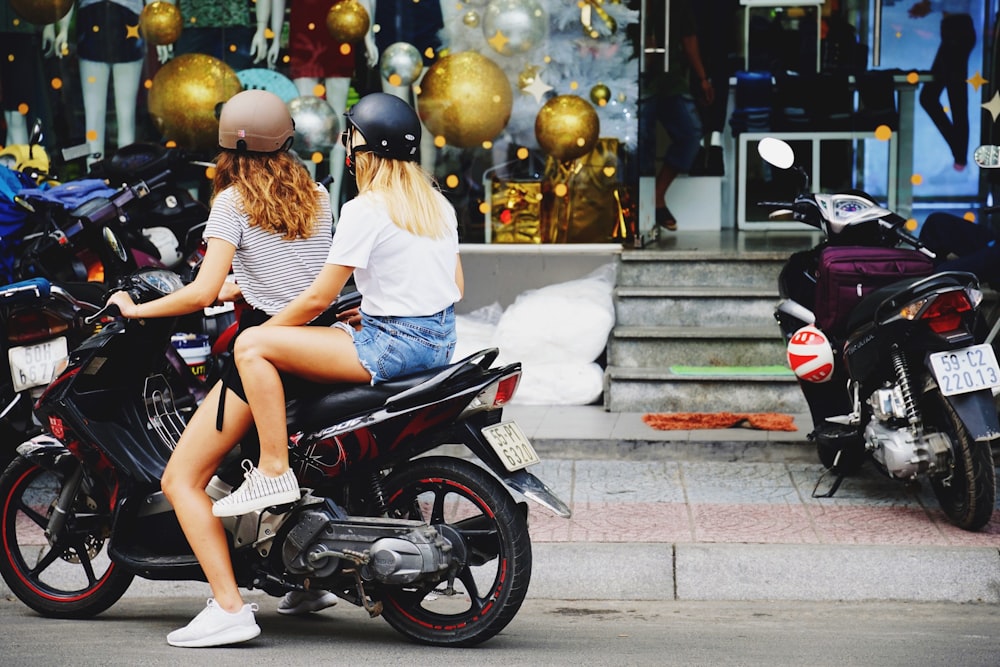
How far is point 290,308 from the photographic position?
14.9ft

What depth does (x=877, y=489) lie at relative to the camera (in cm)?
661

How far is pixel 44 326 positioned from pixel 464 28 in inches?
166

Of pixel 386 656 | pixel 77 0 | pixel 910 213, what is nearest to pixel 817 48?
pixel 910 213

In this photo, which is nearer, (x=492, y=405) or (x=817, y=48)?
(x=492, y=405)

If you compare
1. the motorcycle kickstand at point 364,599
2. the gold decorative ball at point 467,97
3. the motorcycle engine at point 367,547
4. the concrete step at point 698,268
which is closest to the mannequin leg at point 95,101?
the gold decorative ball at point 467,97

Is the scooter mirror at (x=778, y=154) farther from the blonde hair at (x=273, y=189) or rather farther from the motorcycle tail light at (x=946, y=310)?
the blonde hair at (x=273, y=189)

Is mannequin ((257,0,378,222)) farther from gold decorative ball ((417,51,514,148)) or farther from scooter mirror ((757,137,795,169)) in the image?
scooter mirror ((757,137,795,169))

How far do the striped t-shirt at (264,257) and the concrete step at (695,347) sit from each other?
3.67 metres

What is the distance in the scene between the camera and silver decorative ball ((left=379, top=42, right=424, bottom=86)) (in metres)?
9.38

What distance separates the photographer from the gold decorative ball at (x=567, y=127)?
9164 millimetres

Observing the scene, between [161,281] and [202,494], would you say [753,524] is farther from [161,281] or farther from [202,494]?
[161,281]

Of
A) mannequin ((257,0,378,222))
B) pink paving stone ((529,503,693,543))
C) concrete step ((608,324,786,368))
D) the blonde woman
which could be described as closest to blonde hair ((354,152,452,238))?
the blonde woman

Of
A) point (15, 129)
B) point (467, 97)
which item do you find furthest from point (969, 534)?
point (15, 129)

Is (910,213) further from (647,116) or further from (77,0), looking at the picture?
(77,0)
